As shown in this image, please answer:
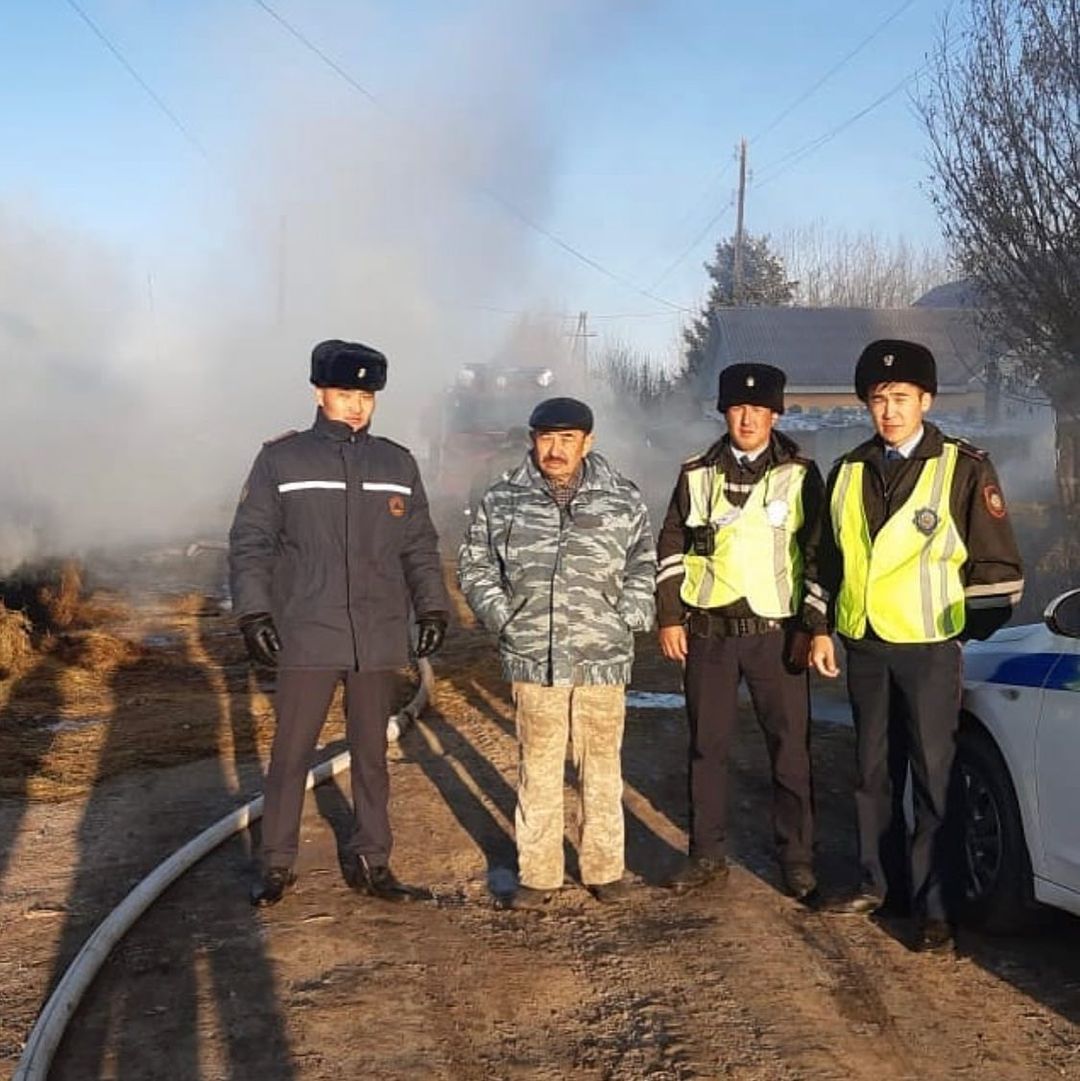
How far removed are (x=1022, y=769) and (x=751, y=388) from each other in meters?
1.66

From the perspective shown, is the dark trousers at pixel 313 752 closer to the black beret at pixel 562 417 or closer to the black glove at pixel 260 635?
the black glove at pixel 260 635

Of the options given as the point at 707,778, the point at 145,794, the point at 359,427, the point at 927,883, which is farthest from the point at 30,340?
the point at 927,883

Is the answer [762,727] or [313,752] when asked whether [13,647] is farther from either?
[762,727]

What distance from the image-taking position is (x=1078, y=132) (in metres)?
11.8

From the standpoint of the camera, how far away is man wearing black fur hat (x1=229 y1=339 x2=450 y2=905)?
4.66 metres

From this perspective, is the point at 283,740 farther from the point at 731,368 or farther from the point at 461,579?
the point at 731,368

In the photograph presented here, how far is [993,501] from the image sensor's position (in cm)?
427

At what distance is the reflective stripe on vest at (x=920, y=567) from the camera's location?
4.29 m

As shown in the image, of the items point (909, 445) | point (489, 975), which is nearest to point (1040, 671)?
point (909, 445)

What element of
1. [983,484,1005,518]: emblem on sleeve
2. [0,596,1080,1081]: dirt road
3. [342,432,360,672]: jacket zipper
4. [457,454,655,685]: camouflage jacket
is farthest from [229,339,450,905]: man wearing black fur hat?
[983,484,1005,518]: emblem on sleeve

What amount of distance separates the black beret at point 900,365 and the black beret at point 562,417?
39.7 inches

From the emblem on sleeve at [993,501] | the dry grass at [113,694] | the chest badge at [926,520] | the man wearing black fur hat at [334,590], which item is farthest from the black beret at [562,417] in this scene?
the dry grass at [113,694]

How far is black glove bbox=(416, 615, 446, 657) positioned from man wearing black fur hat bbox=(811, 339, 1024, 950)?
1.42 metres

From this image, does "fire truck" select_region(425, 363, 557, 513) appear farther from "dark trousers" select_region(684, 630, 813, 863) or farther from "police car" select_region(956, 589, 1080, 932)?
"police car" select_region(956, 589, 1080, 932)
